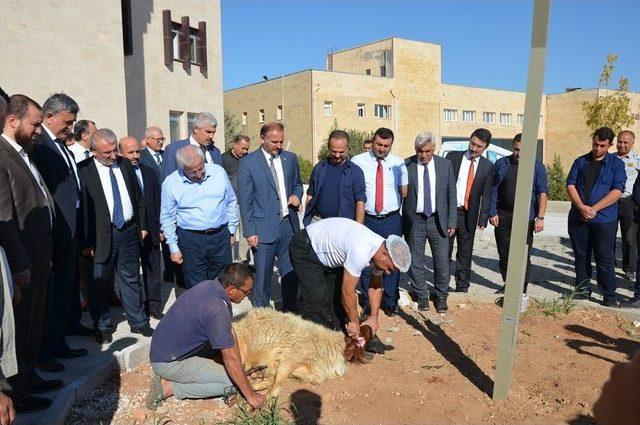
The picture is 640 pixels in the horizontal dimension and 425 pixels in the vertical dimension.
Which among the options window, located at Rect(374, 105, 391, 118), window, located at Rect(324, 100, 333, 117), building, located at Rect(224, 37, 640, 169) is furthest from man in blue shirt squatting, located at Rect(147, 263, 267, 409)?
window, located at Rect(374, 105, 391, 118)

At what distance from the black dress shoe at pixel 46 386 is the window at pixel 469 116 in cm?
4466

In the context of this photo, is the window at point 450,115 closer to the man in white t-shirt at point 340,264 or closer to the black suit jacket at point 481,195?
the black suit jacket at point 481,195

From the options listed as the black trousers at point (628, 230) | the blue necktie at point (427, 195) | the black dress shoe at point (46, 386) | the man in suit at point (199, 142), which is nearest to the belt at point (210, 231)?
the man in suit at point (199, 142)

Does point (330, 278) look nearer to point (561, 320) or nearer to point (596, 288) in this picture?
point (561, 320)

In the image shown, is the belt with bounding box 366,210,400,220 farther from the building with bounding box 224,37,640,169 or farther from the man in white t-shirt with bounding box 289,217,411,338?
the building with bounding box 224,37,640,169

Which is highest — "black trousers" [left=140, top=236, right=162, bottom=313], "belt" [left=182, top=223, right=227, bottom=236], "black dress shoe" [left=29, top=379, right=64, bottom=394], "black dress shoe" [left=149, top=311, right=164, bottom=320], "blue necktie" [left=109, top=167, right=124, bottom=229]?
"blue necktie" [left=109, top=167, right=124, bottom=229]

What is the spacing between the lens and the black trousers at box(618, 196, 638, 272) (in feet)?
25.7

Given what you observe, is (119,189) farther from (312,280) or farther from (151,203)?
(312,280)

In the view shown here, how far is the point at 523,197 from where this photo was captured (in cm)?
355

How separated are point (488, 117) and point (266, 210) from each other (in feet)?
148

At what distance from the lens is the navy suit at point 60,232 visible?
4.29 meters

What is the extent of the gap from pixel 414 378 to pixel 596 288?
13.2ft

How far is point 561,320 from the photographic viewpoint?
561 centimetres

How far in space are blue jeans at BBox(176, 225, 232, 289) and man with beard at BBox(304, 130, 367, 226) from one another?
1.11 meters
